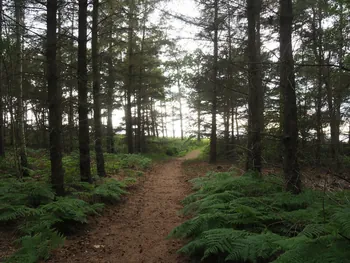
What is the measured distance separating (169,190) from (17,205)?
5.44 meters

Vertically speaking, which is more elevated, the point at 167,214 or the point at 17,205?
the point at 17,205

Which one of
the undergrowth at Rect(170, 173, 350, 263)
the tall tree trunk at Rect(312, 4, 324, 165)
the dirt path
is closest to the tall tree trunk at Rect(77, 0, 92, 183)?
the dirt path

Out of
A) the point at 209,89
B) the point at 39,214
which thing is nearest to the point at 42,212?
the point at 39,214

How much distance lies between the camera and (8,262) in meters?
3.51

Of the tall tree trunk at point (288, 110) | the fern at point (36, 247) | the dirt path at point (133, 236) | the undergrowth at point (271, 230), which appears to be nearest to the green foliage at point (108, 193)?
the dirt path at point (133, 236)

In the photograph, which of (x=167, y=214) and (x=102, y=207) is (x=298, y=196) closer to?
(x=167, y=214)

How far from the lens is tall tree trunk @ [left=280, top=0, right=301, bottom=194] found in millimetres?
5348

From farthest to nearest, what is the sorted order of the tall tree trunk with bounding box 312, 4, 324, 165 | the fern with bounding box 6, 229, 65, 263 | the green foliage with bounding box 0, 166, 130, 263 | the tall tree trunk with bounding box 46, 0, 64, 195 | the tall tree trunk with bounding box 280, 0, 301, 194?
the tall tree trunk with bounding box 46, 0, 64, 195 < the tall tree trunk with bounding box 280, 0, 301, 194 < the tall tree trunk with bounding box 312, 4, 324, 165 < the green foliage with bounding box 0, 166, 130, 263 < the fern with bounding box 6, 229, 65, 263

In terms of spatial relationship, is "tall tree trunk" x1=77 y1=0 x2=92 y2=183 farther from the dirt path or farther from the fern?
the fern

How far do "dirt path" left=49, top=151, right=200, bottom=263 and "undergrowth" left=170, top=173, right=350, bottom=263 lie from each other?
19.7 inches

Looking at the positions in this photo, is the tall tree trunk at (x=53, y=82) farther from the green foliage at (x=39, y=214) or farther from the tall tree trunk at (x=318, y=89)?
the tall tree trunk at (x=318, y=89)

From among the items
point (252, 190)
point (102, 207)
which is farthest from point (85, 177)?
point (252, 190)

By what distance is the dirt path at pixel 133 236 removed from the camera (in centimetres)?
433

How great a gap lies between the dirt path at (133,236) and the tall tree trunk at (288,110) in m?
2.79
